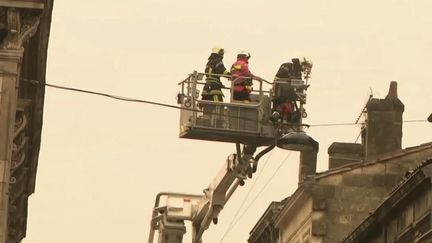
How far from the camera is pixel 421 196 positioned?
55812mm

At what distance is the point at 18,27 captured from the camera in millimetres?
47344

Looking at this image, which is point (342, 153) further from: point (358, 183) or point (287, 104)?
point (287, 104)

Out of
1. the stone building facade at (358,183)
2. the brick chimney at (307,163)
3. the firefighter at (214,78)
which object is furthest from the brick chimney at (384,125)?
the firefighter at (214,78)

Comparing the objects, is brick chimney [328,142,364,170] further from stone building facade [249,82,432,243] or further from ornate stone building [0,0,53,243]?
ornate stone building [0,0,53,243]

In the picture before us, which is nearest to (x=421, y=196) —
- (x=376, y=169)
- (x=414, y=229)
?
(x=414, y=229)

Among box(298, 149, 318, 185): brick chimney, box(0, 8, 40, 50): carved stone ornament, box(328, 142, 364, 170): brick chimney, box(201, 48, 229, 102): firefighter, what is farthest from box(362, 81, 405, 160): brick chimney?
box(0, 8, 40, 50): carved stone ornament

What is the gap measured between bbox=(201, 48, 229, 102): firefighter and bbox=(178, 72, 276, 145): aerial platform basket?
0.19m

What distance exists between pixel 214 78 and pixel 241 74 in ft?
2.07

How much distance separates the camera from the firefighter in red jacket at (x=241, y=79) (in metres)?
52.1

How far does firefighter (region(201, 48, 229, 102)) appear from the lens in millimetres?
52156

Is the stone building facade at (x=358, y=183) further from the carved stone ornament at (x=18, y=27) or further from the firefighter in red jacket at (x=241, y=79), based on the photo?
the carved stone ornament at (x=18, y=27)

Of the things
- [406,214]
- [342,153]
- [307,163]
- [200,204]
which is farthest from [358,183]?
[200,204]

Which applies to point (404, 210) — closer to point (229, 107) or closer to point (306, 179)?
point (229, 107)

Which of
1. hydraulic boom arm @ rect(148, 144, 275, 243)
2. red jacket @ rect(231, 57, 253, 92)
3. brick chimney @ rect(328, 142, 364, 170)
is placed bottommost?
hydraulic boom arm @ rect(148, 144, 275, 243)
